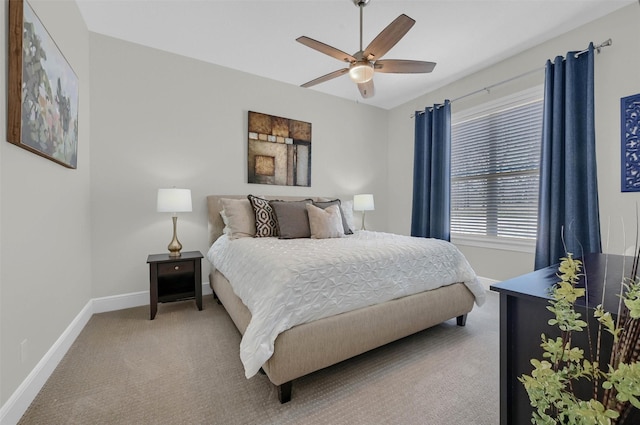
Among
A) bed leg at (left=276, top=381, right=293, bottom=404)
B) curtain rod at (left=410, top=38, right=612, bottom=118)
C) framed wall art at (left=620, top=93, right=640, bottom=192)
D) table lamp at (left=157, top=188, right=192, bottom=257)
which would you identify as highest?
curtain rod at (left=410, top=38, right=612, bottom=118)

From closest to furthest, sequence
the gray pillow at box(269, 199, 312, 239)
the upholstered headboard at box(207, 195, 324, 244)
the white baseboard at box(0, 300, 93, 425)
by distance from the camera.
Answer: the white baseboard at box(0, 300, 93, 425) → the gray pillow at box(269, 199, 312, 239) → the upholstered headboard at box(207, 195, 324, 244)

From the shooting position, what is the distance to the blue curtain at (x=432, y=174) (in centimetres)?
357

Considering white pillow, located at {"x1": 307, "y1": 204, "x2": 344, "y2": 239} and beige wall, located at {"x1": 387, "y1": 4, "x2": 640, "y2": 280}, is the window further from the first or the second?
white pillow, located at {"x1": 307, "y1": 204, "x2": 344, "y2": 239}

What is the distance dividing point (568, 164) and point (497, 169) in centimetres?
78

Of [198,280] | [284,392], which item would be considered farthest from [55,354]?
[284,392]

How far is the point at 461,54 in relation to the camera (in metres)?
2.96

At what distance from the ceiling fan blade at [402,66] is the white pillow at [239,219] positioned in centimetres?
183

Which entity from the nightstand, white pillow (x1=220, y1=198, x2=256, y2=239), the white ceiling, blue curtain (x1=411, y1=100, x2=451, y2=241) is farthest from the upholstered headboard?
blue curtain (x1=411, y1=100, x2=451, y2=241)

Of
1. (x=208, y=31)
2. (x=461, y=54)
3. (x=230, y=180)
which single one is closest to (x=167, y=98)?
(x=208, y=31)

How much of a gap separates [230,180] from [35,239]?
1.92m

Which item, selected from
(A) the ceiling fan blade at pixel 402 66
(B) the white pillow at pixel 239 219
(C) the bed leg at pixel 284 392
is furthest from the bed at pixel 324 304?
(A) the ceiling fan blade at pixel 402 66

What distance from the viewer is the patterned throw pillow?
2727 millimetres

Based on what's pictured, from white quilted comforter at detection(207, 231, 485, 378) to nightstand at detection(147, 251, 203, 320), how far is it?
553mm

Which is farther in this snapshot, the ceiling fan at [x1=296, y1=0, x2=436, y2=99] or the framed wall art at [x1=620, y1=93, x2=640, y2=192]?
the framed wall art at [x1=620, y1=93, x2=640, y2=192]
